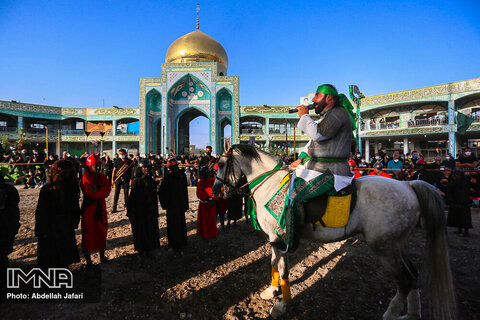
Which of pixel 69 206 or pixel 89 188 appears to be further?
pixel 89 188

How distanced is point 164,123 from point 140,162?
19.2m

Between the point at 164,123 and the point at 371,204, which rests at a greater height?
the point at 164,123

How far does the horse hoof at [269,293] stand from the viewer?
2.77 metres

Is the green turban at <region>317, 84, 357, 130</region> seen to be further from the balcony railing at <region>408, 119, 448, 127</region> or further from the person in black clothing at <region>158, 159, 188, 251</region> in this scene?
the balcony railing at <region>408, 119, 448, 127</region>

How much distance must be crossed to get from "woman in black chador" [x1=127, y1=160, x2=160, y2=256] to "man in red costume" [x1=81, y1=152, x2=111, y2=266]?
1.39 feet

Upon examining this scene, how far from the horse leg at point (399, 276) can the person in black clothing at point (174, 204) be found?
128 inches

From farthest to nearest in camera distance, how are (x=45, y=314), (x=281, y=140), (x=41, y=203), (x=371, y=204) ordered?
(x=281, y=140) → (x=41, y=203) → (x=45, y=314) → (x=371, y=204)

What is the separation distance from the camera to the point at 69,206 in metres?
3.15

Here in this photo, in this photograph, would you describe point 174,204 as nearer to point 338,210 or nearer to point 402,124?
point 338,210

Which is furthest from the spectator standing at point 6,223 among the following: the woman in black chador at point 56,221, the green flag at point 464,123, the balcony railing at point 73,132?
the balcony railing at point 73,132

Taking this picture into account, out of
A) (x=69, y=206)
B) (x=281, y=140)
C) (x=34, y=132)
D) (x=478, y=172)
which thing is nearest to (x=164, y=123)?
(x=281, y=140)

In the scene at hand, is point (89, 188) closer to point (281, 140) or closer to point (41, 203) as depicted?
point (41, 203)

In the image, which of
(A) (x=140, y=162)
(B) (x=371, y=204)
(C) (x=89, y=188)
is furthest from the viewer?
(A) (x=140, y=162)

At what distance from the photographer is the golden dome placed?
2434 centimetres
